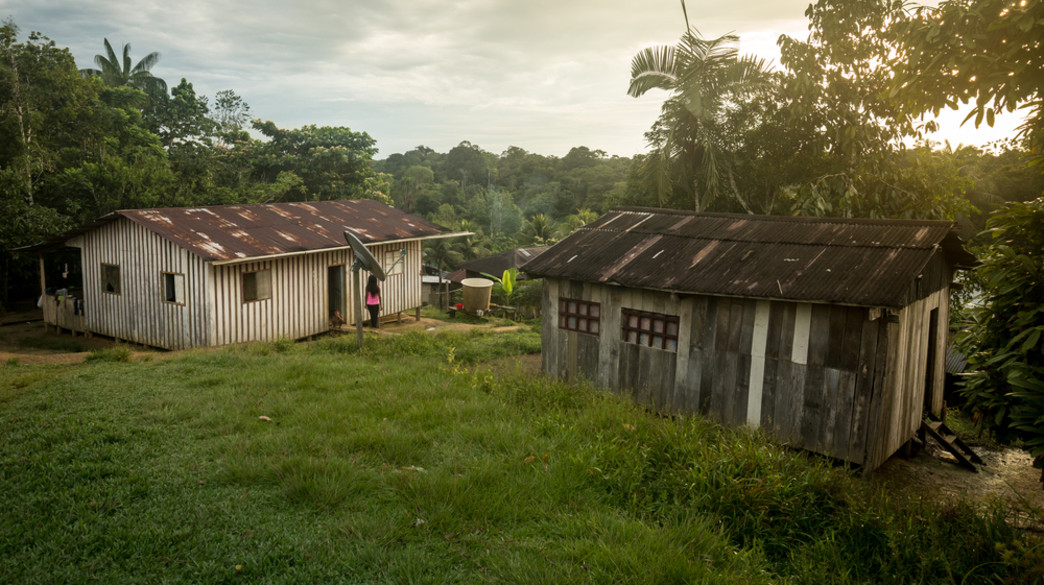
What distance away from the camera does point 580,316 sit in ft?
37.0

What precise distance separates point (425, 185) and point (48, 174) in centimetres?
3501

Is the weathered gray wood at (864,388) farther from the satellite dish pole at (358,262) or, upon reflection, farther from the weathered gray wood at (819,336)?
the satellite dish pole at (358,262)

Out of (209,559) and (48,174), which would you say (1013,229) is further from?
(48,174)

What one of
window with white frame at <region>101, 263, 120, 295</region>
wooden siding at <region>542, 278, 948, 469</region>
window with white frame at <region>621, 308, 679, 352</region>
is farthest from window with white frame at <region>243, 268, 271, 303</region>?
window with white frame at <region>621, 308, 679, 352</region>

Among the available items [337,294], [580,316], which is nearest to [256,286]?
[337,294]

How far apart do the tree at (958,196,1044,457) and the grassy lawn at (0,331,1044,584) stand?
3.02 ft

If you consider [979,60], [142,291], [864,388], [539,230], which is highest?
[979,60]

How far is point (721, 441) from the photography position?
6.62 metres

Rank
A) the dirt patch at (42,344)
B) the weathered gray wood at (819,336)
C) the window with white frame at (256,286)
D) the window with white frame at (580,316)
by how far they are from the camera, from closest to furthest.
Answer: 1. the weathered gray wood at (819,336)
2. the window with white frame at (580,316)
3. the dirt patch at (42,344)
4. the window with white frame at (256,286)

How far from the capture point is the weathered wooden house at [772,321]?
8.24 metres

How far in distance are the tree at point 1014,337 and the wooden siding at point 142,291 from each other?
1439cm

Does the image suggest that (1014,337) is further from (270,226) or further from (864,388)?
(270,226)

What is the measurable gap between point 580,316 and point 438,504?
6280mm

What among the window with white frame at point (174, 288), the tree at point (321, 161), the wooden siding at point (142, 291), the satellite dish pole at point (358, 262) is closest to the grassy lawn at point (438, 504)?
the satellite dish pole at point (358, 262)
